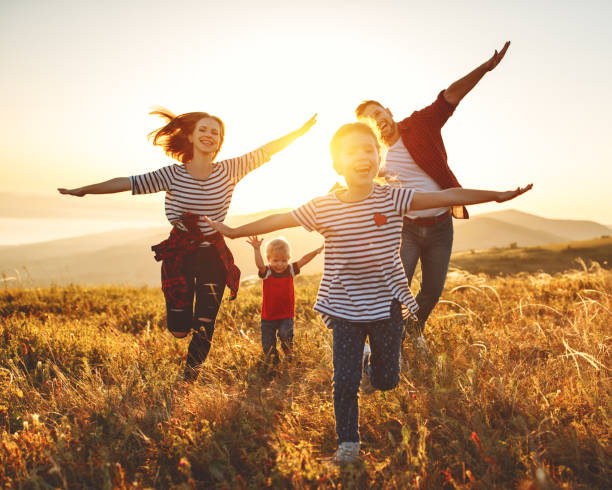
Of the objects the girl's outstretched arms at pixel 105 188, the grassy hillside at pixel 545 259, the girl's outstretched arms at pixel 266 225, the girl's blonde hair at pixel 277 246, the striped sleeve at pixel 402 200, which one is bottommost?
the grassy hillside at pixel 545 259

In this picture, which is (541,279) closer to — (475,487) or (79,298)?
(475,487)

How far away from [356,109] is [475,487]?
10.5 ft

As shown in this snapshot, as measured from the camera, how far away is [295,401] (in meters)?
3.51

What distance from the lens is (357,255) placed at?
279 centimetres

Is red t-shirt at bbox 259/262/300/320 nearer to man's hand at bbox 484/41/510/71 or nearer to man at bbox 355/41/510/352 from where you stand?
man at bbox 355/41/510/352

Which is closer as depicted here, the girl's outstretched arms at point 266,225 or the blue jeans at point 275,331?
the girl's outstretched arms at point 266,225

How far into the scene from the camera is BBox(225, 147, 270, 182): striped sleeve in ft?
13.9

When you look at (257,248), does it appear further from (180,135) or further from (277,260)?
(180,135)

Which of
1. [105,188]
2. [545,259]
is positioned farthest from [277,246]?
[545,259]

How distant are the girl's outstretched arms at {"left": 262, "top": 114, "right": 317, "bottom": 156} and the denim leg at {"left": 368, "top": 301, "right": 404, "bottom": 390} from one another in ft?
7.30

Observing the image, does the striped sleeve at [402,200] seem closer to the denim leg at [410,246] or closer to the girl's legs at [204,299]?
the denim leg at [410,246]

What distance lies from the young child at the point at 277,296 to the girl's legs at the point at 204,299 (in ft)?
2.17

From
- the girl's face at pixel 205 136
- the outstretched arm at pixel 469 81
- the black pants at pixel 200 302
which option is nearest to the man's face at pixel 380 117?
the outstretched arm at pixel 469 81

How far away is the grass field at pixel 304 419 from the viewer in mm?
2406
